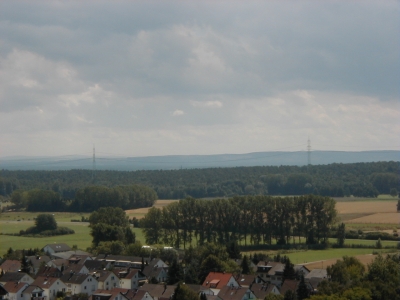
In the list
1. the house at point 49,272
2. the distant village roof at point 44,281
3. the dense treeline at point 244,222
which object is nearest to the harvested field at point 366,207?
the dense treeline at point 244,222

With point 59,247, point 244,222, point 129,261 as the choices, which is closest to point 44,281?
point 129,261

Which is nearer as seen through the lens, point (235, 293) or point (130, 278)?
point (235, 293)

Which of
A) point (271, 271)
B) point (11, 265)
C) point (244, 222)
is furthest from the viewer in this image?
point (244, 222)

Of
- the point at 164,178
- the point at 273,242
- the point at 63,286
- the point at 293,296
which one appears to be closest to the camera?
the point at 293,296

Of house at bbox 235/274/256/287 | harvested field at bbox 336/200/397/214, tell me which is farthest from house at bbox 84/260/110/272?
harvested field at bbox 336/200/397/214

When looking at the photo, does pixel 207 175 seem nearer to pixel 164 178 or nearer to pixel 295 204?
pixel 164 178

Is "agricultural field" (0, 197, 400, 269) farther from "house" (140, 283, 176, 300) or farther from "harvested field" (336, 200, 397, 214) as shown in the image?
"house" (140, 283, 176, 300)

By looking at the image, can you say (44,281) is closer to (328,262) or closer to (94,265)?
(94,265)

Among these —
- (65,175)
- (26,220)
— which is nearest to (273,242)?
(26,220)
